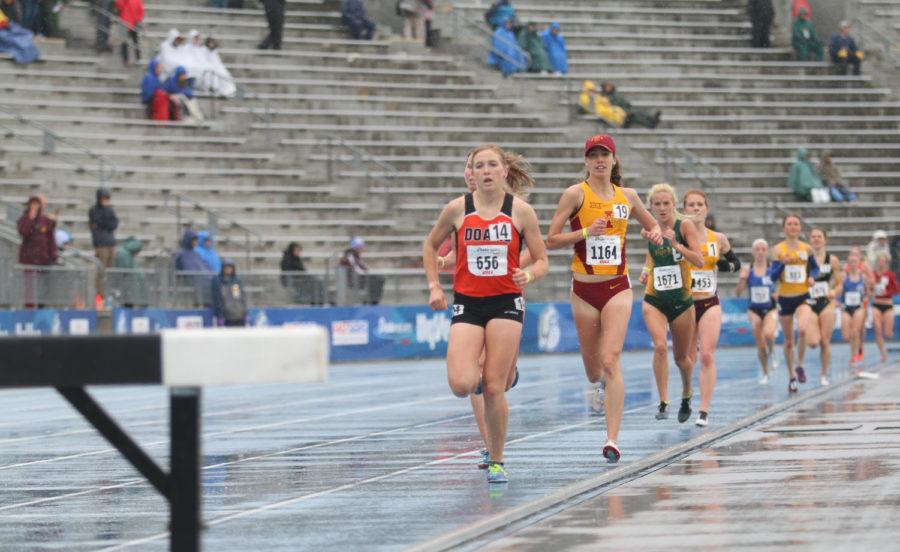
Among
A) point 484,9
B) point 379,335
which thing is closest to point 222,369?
point 379,335

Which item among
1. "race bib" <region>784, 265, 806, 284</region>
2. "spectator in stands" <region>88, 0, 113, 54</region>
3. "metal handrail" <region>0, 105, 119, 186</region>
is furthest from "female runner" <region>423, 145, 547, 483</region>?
"spectator in stands" <region>88, 0, 113, 54</region>

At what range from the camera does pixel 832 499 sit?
406 inches

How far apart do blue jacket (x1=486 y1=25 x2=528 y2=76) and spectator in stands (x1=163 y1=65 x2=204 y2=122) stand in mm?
8683

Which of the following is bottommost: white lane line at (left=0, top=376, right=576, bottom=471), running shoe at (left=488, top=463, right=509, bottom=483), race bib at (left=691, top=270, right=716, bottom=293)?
white lane line at (left=0, top=376, right=576, bottom=471)

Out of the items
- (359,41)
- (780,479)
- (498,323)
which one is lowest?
(780,479)

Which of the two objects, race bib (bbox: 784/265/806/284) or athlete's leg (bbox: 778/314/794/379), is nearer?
athlete's leg (bbox: 778/314/794/379)

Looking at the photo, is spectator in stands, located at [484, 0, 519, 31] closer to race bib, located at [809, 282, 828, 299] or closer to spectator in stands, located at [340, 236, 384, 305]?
spectator in stands, located at [340, 236, 384, 305]

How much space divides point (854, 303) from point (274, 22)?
1602 cm

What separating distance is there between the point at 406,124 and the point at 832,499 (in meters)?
30.8

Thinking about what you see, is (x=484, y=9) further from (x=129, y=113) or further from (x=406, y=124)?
(x=129, y=113)

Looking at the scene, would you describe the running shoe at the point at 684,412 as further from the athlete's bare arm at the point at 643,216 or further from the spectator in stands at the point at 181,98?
the spectator in stands at the point at 181,98

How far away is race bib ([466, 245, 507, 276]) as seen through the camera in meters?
11.6

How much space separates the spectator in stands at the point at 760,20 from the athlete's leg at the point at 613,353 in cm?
3538

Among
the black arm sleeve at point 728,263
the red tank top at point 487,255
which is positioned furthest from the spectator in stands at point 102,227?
the red tank top at point 487,255
